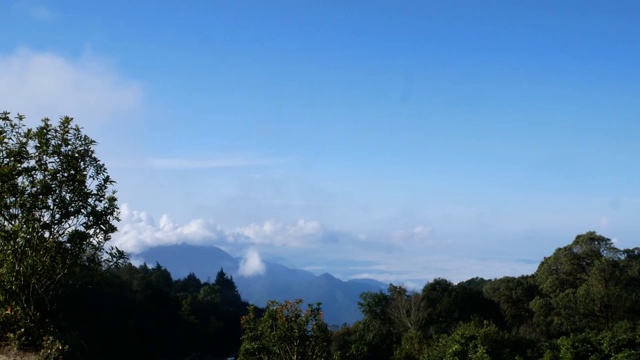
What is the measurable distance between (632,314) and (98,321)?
41935 mm

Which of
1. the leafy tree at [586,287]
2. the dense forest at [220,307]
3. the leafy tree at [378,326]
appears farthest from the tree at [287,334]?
the leafy tree at [378,326]

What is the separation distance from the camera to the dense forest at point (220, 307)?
10227 millimetres

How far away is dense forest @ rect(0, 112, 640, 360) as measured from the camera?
10.2 meters

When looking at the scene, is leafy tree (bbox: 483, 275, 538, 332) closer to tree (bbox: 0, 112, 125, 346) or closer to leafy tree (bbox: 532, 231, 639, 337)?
leafy tree (bbox: 532, 231, 639, 337)

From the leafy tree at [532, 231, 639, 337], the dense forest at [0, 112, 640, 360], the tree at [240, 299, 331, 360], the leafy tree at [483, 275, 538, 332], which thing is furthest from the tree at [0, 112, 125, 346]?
the leafy tree at [483, 275, 538, 332]

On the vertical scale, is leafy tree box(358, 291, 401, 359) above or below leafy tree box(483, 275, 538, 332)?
below

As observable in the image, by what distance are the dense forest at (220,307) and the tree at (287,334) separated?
1.7 inches

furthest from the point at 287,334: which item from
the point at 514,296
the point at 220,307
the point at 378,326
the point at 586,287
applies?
the point at 220,307

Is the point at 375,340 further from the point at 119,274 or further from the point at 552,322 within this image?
the point at 119,274

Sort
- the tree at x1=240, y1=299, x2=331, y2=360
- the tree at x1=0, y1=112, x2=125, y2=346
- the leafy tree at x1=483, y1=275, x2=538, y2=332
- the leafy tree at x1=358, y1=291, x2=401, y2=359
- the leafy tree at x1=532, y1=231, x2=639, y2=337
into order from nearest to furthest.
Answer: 1. the tree at x1=0, y1=112, x2=125, y2=346
2. the tree at x1=240, y1=299, x2=331, y2=360
3. the leafy tree at x1=532, y1=231, x2=639, y2=337
4. the leafy tree at x1=358, y1=291, x2=401, y2=359
5. the leafy tree at x1=483, y1=275, x2=538, y2=332

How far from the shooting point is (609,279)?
33.0 m

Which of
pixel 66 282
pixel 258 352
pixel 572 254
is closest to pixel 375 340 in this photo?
pixel 572 254

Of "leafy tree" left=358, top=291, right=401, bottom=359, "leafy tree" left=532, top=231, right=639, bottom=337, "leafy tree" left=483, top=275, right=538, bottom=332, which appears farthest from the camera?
"leafy tree" left=483, top=275, right=538, bottom=332

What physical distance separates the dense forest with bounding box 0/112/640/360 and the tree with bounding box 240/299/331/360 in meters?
0.04
